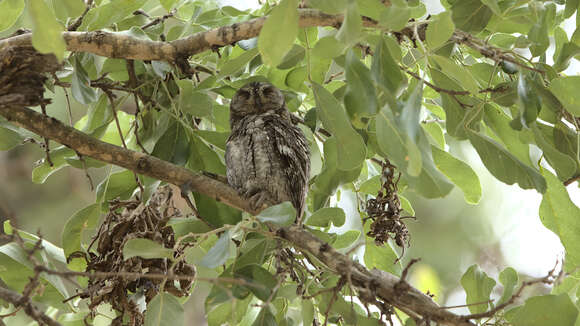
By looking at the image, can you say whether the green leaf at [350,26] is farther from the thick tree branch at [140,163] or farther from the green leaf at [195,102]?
the green leaf at [195,102]

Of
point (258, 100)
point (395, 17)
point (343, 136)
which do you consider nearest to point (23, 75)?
point (343, 136)

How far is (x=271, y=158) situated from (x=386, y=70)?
1.08 meters

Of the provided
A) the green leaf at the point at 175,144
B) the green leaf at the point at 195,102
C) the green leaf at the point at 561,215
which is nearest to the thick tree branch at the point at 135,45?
the green leaf at the point at 195,102

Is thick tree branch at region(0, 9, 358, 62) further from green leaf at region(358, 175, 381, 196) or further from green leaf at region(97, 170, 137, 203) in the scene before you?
green leaf at region(358, 175, 381, 196)

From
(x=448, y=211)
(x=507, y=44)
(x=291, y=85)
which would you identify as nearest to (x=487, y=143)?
(x=507, y=44)

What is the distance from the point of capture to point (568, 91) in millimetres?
1235

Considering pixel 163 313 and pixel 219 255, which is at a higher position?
pixel 219 255

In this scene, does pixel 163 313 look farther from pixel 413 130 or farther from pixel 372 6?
pixel 372 6

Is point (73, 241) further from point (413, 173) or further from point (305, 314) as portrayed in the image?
point (413, 173)

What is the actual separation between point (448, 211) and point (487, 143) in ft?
11.1

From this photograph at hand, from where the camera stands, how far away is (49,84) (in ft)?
4.75

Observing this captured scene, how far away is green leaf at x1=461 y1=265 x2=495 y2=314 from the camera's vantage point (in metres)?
1.39

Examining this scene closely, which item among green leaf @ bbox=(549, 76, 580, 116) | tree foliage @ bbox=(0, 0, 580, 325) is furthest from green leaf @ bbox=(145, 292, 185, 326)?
green leaf @ bbox=(549, 76, 580, 116)

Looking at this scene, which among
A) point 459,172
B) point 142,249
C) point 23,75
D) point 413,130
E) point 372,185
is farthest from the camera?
point 372,185
